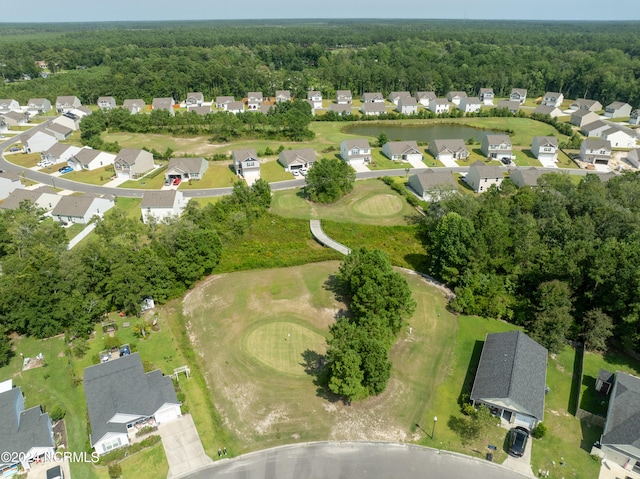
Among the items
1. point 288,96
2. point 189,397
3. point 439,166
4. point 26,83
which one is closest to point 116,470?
point 189,397

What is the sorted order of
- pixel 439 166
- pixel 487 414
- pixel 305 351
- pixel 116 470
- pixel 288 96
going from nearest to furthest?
pixel 116 470 → pixel 487 414 → pixel 305 351 → pixel 439 166 → pixel 288 96

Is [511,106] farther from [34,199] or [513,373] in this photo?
[34,199]

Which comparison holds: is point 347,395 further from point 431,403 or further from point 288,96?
point 288,96

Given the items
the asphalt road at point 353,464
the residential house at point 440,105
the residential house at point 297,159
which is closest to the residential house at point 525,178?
the residential house at point 297,159

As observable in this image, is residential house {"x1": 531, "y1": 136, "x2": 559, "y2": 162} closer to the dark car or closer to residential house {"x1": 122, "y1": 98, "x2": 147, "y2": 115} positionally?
the dark car

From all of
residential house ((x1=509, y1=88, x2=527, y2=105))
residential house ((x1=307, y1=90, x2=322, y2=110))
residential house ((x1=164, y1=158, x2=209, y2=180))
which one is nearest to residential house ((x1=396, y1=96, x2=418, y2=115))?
residential house ((x1=307, y1=90, x2=322, y2=110))

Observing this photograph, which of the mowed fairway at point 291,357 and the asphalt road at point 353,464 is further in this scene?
the mowed fairway at point 291,357

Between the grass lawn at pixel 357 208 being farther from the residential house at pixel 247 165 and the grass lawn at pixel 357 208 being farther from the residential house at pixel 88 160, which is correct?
the residential house at pixel 88 160
